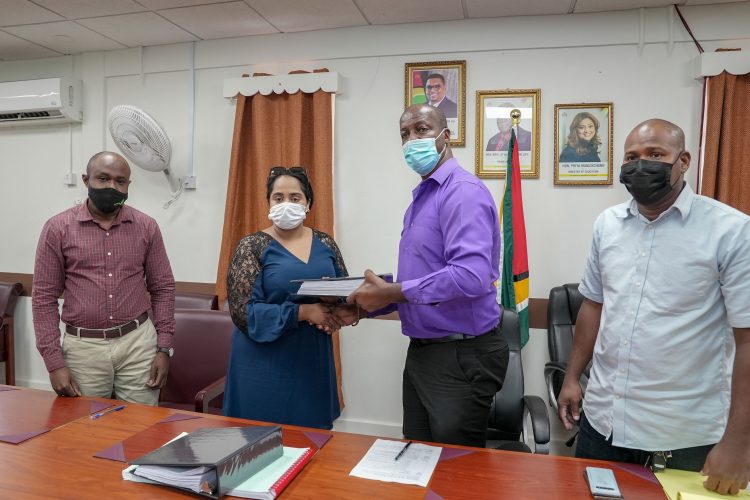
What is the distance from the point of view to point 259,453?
1190 mm

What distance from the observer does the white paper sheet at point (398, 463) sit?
3.86ft

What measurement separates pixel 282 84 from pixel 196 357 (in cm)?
185

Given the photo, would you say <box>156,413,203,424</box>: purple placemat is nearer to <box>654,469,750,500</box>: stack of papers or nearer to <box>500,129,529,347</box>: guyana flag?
<box>654,469,750,500</box>: stack of papers

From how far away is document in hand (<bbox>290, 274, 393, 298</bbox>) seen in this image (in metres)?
1.55

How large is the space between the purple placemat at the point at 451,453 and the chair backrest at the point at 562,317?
1.61 metres

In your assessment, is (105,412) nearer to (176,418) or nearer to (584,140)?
(176,418)

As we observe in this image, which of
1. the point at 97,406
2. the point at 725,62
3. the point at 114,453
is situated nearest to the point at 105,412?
the point at 97,406

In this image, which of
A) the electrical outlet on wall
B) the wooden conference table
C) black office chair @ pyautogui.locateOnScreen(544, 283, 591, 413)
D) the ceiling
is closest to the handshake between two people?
the wooden conference table

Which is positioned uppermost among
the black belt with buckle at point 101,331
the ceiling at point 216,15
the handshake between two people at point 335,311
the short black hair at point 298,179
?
the ceiling at point 216,15

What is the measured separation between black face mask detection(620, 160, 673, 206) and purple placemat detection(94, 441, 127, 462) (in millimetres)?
1530

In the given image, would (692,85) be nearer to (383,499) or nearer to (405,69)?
(405,69)

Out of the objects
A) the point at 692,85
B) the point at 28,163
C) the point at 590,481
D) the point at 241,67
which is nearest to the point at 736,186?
the point at 692,85

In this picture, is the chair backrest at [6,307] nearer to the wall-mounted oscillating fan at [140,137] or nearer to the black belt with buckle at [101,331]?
the wall-mounted oscillating fan at [140,137]

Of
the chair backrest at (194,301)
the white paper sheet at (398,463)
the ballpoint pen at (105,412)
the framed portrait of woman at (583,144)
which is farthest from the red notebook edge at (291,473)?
the framed portrait of woman at (583,144)
